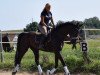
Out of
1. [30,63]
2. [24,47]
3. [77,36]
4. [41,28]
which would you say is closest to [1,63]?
[30,63]

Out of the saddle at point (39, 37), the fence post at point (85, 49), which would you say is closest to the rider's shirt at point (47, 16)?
the saddle at point (39, 37)

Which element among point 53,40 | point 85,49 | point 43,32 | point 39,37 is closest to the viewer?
point 53,40

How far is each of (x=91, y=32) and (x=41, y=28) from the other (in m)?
3.66

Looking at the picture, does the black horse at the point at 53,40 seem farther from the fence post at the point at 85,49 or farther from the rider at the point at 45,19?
the fence post at the point at 85,49

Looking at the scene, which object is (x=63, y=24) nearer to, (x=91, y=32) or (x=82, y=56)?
(x=82, y=56)

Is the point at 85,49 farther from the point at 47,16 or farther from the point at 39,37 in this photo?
the point at 47,16

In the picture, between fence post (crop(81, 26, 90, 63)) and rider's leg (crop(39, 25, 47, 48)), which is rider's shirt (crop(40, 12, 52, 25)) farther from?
fence post (crop(81, 26, 90, 63))

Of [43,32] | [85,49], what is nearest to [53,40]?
[43,32]

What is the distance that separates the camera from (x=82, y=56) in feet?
46.3

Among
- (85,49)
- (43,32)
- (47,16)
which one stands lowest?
(85,49)

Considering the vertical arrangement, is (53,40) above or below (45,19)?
below

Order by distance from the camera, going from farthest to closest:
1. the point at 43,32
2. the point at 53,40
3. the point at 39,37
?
1. the point at 39,37
2. the point at 43,32
3. the point at 53,40

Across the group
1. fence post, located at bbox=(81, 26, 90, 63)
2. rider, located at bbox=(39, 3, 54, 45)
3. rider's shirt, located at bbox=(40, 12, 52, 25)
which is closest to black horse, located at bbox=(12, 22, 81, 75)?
rider, located at bbox=(39, 3, 54, 45)

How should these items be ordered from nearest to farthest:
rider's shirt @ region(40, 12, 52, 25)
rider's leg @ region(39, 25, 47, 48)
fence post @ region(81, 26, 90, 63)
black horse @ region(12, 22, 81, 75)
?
black horse @ region(12, 22, 81, 75) → rider's leg @ region(39, 25, 47, 48) → rider's shirt @ region(40, 12, 52, 25) → fence post @ region(81, 26, 90, 63)
